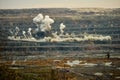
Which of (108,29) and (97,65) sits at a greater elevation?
(108,29)

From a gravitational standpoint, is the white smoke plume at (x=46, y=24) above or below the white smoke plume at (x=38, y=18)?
below

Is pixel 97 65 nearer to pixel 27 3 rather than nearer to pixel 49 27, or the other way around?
pixel 49 27

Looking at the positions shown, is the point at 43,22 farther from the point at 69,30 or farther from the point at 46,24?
the point at 69,30

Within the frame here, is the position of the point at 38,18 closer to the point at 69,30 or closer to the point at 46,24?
the point at 46,24

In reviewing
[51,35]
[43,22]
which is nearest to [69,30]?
[51,35]

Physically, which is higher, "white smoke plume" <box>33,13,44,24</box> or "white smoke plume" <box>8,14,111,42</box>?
"white smoke plume" <box>33,13,44,24</box>

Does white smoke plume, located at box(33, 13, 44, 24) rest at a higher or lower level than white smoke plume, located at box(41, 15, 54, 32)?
higher

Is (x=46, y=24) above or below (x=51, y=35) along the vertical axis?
above

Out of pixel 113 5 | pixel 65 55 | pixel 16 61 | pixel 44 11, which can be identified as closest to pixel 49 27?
pixel 44 11
